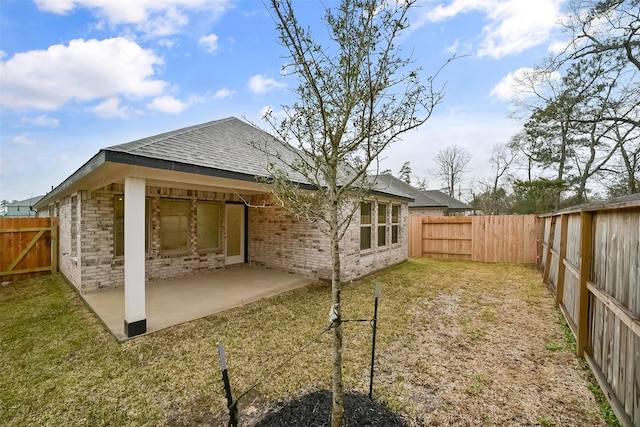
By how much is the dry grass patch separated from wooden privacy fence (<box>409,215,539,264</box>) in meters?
6.17

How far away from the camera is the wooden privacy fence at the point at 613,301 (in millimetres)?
2326

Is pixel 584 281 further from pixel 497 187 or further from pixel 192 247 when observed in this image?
pixel 497 187

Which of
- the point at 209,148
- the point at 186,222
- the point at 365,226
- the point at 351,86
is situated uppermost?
the point at 209,148

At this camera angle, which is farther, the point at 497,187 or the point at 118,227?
the point at 497,187

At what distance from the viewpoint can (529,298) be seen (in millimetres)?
6414

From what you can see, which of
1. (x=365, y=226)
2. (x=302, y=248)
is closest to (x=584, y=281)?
(x=365, y=226)

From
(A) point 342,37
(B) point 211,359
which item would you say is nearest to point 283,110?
(A) point 342,37

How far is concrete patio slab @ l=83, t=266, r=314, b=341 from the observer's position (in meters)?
4.84

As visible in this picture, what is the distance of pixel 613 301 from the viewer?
8.87ft

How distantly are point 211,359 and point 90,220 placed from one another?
4.93 metres

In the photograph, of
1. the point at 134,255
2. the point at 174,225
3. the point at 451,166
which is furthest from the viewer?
the point at 451,166

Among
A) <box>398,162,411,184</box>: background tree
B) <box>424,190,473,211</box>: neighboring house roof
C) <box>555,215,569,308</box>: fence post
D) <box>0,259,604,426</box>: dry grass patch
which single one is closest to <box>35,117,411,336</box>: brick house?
<box>0,259,604,426</box>: dry grass patch

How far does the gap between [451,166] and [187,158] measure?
30.5 m

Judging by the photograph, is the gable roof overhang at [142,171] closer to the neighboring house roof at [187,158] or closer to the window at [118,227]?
the neighboring house roof at [187,158]
